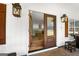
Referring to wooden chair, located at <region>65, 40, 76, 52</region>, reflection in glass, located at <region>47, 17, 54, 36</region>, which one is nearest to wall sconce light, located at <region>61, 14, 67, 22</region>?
reflection in glass, located at <region>47, 17, 54, 36</region>

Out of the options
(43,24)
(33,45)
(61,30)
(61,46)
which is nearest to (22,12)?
(43,24)

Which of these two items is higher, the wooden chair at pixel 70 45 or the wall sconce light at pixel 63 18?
the wall sconce light at pixel 63 18

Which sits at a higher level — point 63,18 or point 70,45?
point 63,18

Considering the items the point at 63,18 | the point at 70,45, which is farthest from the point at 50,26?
the point at 70,45

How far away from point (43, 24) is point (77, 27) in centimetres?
58

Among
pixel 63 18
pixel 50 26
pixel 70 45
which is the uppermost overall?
pixel 63 18

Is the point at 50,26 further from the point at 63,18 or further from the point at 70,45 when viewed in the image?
the point at 70,45

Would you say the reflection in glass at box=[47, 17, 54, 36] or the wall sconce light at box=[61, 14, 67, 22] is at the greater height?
the wall sconce light at box=[61, 14, 67, 22]

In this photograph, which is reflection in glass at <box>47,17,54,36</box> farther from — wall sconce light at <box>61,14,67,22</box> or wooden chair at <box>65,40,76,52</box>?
wooden chair at <box>65,40,76,52</box>

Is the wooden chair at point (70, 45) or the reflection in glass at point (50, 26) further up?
the reflection in glass at point (50, 26)

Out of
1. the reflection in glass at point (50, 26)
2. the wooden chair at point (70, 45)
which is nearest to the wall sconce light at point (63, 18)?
the reflection in glass at point (50, 26)

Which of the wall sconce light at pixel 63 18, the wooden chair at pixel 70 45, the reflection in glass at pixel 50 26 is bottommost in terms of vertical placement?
the wooden chair at pixel 70 45

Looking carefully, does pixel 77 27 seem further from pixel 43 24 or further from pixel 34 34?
pixel 34 34

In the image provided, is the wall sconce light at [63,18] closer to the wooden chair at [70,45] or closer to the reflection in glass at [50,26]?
the reflection in glass at [50,26]
